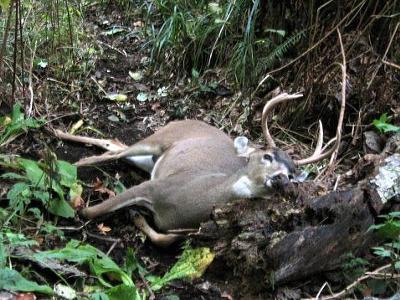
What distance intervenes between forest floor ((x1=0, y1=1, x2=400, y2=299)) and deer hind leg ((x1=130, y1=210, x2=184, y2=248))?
0.05 metres

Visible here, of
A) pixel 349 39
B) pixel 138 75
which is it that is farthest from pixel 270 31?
pixel 138 75

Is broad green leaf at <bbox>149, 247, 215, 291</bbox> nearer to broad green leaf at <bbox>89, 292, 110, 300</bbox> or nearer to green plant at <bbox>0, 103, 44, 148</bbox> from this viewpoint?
broad green leaf at <bbox>89, 292, 110, 300</bbox>

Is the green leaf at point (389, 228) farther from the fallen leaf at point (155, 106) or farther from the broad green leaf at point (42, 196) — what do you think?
the fallen leaf at point (155, 106)

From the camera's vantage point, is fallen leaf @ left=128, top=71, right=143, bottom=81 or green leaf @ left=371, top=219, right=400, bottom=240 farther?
fallen leaf @ left=128, top=71, right=143, bottom=81

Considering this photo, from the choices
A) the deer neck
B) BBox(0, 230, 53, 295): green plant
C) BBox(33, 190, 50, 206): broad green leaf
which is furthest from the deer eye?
BBox(0, 230, 53, 295): green plant

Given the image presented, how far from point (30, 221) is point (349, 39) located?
11.2 feet

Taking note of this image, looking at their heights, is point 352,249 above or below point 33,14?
below

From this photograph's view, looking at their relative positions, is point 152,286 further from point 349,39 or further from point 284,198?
point 349,39

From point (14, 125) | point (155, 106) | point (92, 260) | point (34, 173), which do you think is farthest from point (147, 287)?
point (155, 106)

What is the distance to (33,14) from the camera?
292 inches

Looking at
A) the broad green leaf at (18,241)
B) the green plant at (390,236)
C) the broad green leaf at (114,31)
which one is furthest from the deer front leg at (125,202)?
the broad green leaf at (114,31)

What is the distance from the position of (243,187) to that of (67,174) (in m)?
1.28

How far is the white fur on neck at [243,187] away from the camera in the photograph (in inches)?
199

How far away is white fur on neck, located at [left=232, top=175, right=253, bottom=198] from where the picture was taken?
199 inches
